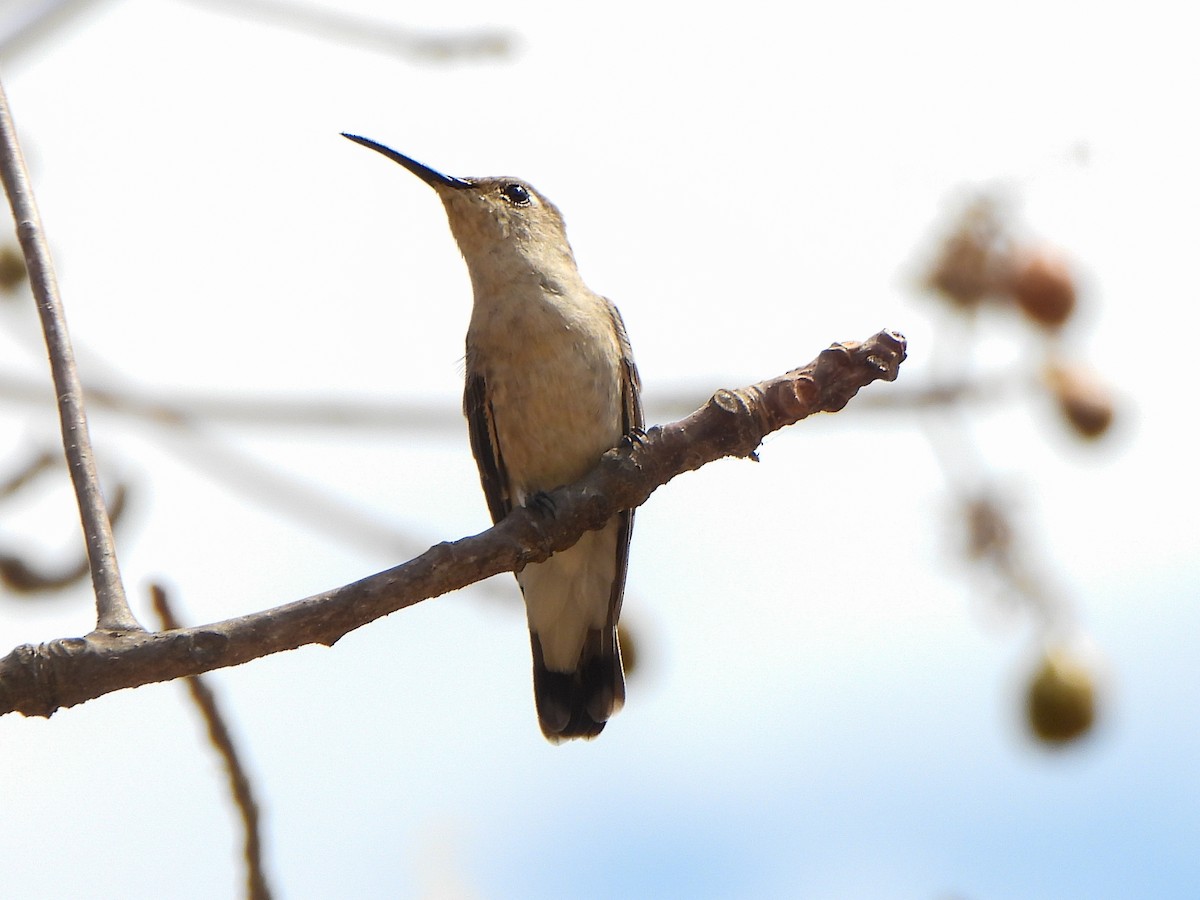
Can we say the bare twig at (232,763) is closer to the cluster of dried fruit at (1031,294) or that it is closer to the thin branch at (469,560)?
the thin branch at (469,560)

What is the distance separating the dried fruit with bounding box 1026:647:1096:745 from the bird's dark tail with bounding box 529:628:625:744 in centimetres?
202

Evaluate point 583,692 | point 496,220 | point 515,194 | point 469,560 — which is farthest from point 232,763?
point 515,194

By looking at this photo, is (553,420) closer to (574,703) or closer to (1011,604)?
(574,703)

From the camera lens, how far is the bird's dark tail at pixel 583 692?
259 inches

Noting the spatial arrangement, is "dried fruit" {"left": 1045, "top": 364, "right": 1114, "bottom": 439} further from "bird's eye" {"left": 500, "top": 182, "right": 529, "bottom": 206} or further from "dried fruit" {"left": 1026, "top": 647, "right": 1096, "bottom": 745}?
"bird's eye" {"left": 500, "top": 182, "right": 529, "bottom": 206}

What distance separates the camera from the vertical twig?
296cm

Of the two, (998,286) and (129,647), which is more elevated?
(998,286)

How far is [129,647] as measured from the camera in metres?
2.87

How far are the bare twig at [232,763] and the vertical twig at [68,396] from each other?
0.24ft

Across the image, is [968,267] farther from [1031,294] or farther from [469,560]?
[469,560]

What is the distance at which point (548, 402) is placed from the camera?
19.7 feet

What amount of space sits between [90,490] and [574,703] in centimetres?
390

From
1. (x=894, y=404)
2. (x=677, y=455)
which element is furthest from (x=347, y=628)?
(x=894, y=404)

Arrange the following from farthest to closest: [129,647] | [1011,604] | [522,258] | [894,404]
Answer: [522,258] → [1011,604] → [894,404] → [129,647]
